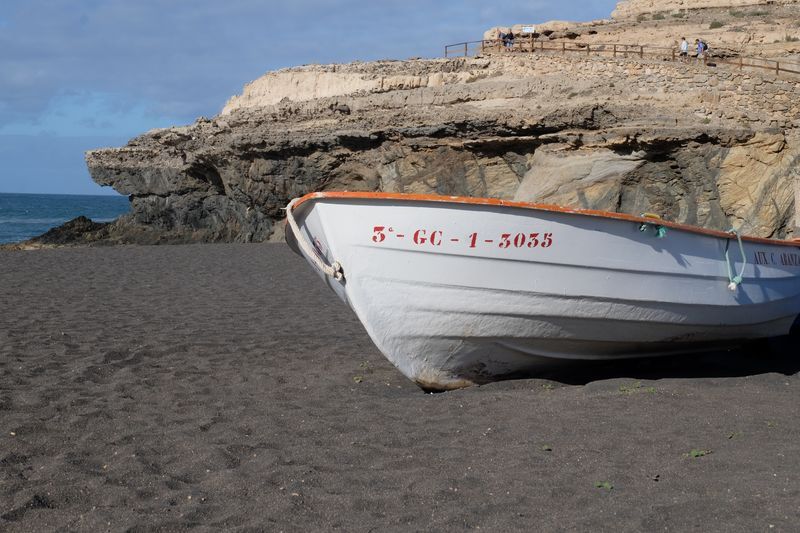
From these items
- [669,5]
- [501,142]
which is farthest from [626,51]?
[669,5]

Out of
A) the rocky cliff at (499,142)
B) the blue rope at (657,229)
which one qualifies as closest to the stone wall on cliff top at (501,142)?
the rocky cliff at (499,142)

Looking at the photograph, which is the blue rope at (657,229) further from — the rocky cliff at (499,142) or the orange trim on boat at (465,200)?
the rocky cliff at (499,142)

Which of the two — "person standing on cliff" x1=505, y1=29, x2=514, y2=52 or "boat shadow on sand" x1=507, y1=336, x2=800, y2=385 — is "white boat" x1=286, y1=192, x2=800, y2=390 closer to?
"boat shadow on sand" x1=507, y1=336, x2=800, y2=385

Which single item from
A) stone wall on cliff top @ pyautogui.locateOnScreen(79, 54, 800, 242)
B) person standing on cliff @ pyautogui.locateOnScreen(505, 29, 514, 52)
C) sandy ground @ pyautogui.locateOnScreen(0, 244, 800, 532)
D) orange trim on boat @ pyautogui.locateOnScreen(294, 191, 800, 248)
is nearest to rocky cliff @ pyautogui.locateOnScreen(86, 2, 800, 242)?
stone wall on cliff top @ pyautogui.locateOnScreen(79, 54, 800, 242)

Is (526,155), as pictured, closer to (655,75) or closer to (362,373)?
(655,75)

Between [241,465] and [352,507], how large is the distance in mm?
936

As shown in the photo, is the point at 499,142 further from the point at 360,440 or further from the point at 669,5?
the point at 360,440

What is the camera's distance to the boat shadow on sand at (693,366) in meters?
6.86

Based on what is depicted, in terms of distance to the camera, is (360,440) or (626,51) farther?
(626,51)

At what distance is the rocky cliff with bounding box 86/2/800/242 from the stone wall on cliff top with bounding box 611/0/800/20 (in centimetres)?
1024

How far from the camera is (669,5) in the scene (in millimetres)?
29000

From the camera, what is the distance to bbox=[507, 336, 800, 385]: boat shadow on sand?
686cm

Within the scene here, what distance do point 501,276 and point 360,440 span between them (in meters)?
1.72

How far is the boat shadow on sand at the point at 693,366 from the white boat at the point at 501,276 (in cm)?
26
